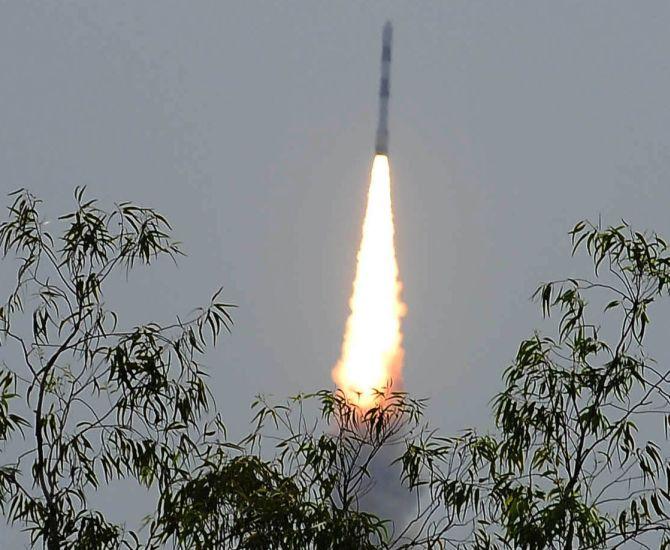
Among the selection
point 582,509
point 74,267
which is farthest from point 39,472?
point 582,509

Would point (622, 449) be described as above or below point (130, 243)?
below

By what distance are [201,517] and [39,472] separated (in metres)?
1.30

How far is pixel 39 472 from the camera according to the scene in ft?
49.6

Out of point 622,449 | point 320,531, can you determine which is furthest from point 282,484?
point 622,449

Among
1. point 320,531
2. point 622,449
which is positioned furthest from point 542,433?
point 320,531

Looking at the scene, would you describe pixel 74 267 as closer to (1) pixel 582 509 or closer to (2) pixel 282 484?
(2) pixel 282 484

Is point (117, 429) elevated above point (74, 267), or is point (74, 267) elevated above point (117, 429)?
point (74, 267)

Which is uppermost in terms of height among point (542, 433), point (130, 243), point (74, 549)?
point (130, 243)

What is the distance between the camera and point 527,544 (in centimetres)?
1487

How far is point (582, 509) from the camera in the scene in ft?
48.5

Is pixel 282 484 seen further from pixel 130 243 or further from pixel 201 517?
pixel 130 243

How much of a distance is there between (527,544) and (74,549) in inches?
137

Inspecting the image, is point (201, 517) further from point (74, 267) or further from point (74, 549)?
point (74, 267)

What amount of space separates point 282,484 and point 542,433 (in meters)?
2.05
